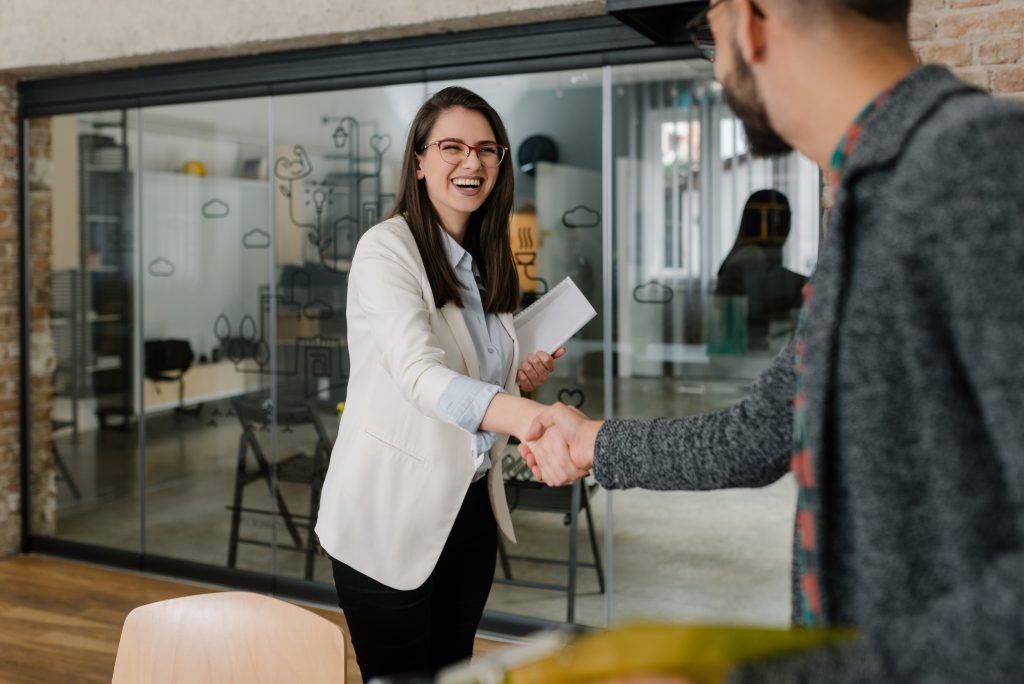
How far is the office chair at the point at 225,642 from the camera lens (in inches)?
59.1

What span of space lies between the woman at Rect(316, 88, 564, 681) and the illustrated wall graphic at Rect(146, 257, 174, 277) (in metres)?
2.60

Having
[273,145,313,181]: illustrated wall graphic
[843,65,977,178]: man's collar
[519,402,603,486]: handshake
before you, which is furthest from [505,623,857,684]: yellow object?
[273,145,313,181]: illustrated wall graphic

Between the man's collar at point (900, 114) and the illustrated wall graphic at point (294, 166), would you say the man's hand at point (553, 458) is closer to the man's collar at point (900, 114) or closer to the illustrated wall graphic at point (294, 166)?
the man's collar at point (900, 114)

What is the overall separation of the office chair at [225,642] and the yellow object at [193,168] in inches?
117

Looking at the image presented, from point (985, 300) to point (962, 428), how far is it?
0.12 metres

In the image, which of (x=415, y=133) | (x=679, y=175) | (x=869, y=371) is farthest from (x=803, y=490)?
(x=679, y=175)

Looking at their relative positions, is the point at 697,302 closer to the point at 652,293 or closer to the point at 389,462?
the point at 652,293

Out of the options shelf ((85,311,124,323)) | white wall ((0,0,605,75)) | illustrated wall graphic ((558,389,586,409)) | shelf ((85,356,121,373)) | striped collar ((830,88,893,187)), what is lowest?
illustrated wall graphic ((558,389,586,409))

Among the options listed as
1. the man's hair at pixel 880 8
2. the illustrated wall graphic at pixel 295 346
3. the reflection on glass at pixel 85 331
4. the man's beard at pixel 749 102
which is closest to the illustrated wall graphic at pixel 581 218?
the illustrated wall graphic at pixel 295 346

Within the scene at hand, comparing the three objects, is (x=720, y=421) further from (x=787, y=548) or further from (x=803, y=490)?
(x=787, y=548)

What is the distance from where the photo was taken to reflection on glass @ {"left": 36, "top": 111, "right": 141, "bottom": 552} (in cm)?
448

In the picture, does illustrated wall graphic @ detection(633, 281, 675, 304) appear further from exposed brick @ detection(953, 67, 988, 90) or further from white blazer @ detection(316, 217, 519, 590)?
white blazer @ detection(316, 217, 519, 590)

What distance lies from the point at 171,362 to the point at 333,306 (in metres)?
0.97

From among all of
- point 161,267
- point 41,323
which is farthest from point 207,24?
point 41,323
